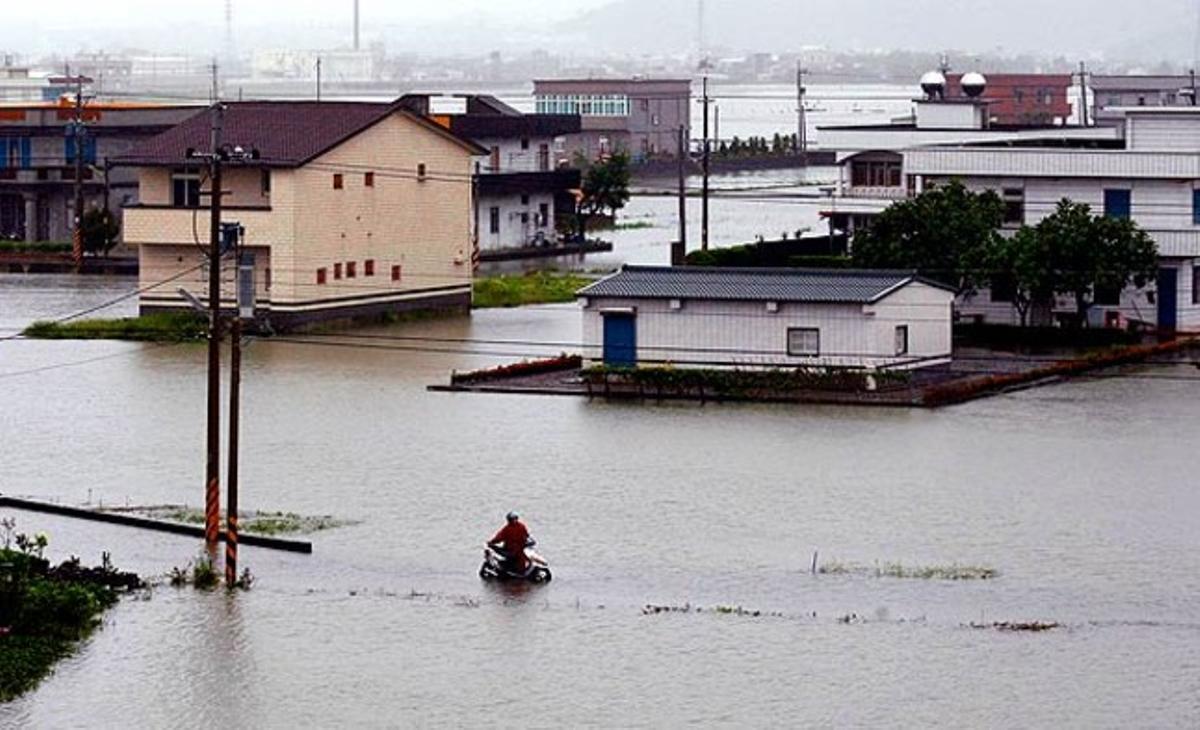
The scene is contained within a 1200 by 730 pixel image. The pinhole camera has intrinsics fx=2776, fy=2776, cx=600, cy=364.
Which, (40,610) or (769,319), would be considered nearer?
(40,610)

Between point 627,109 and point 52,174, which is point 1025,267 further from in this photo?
point 627,109

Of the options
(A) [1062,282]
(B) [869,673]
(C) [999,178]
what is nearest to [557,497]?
(B) [869,673]

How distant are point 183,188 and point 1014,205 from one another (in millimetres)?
6685

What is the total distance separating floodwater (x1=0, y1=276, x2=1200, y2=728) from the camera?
9.70m

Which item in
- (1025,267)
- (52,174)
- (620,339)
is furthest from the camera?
(52,174)

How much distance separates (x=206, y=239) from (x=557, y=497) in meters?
8.75

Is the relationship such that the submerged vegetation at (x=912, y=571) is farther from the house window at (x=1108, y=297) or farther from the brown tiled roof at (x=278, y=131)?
the brown tiled roof at (x=278, y=131)

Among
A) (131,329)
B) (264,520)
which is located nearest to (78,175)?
(131,329)

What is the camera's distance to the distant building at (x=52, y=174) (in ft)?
101

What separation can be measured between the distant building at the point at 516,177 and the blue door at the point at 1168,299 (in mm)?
9849

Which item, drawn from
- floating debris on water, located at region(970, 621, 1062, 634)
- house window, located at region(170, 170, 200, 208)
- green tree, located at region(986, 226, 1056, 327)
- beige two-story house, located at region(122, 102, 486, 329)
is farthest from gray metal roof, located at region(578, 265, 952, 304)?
floating debris on water, located at region(970, 621, 1062, 634)

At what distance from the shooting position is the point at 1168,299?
2077cm

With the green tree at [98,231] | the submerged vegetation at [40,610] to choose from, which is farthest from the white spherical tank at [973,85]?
the submerged vegetation at [40,610]

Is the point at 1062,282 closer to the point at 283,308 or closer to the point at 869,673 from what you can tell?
the point at 283,308
